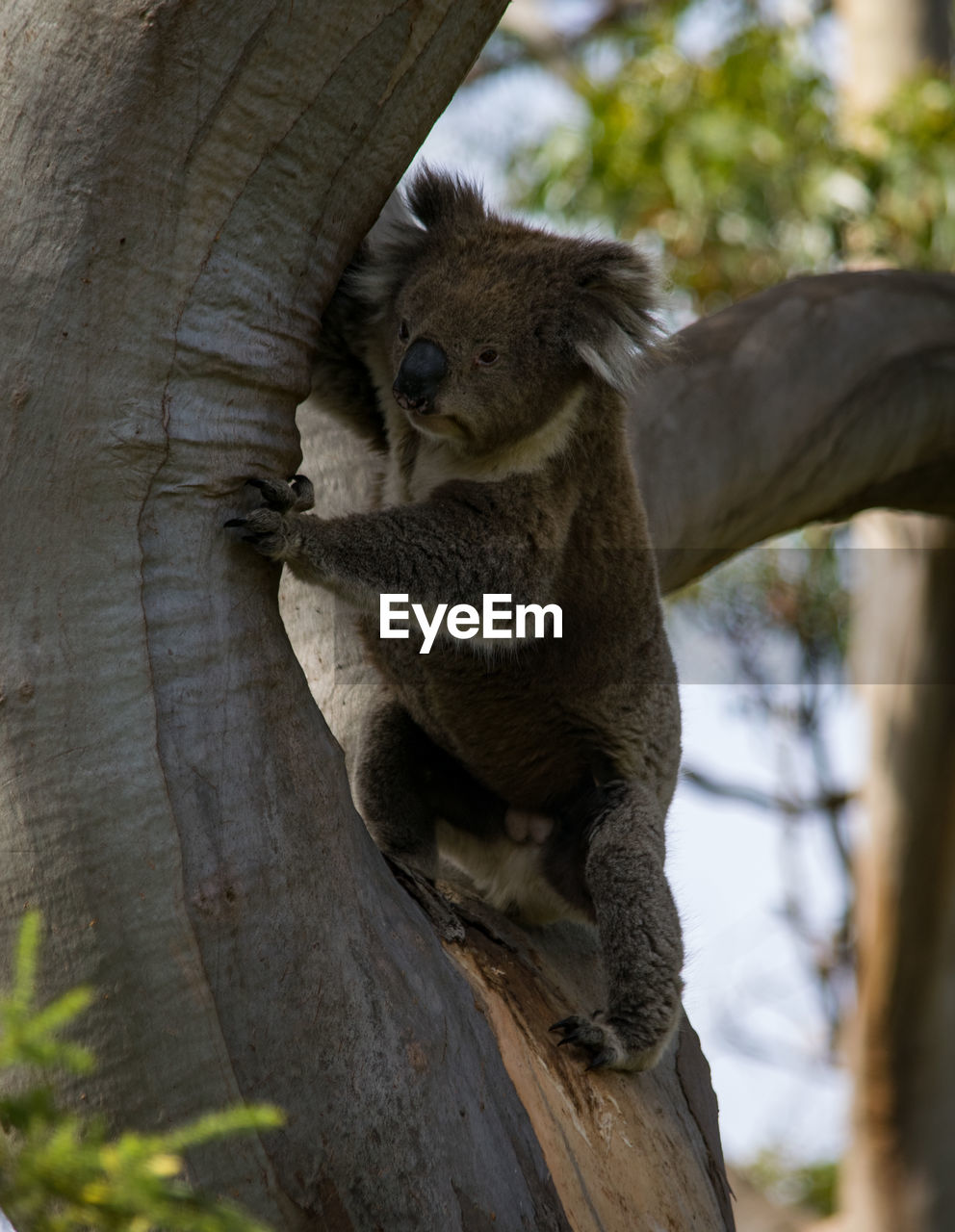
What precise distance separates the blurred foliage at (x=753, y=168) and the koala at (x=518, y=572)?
4395 millimetres

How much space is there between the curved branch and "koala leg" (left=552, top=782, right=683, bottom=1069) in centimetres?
147

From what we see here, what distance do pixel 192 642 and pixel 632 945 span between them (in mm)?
1376

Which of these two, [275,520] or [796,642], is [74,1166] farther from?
[796,642]

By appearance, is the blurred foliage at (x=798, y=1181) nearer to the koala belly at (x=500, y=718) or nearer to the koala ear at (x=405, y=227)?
the koala belly at (x=500, y=718)

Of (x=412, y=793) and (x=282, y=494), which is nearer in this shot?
(x=282, y=494)

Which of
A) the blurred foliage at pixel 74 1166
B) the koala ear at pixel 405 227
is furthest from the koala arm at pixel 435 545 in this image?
the blurred foliage at pixel 74 1166

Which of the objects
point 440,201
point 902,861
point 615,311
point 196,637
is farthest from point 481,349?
point 902,861

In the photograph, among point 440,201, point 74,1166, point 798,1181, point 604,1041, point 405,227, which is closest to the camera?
point 74,1166

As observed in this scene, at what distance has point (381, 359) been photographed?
3148 millimetres

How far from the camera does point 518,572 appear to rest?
291 cm

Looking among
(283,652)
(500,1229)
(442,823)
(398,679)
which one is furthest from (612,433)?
(500,1229)

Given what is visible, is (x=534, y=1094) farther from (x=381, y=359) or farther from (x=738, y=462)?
(x=738, y=462)

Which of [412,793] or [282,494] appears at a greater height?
[282,494]

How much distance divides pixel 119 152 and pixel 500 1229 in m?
1.77
